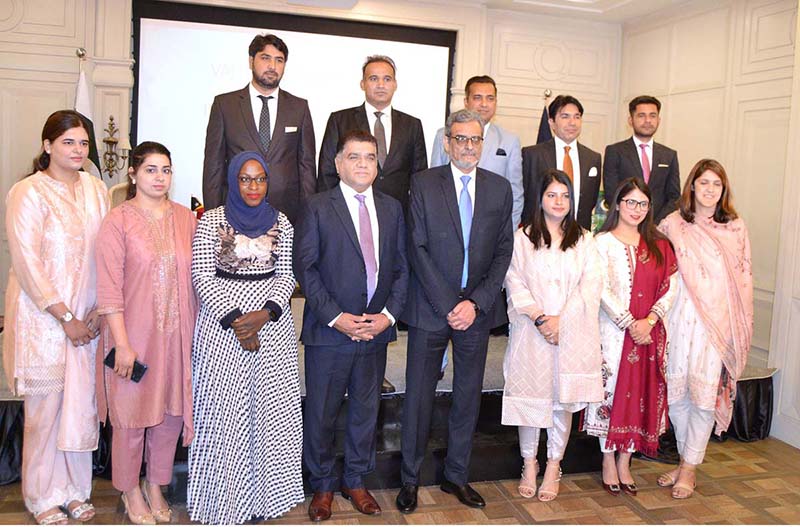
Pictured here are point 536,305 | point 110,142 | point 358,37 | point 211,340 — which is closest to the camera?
point 211,340

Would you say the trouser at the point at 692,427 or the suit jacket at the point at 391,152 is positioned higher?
the suit jacket at the point at 391,152

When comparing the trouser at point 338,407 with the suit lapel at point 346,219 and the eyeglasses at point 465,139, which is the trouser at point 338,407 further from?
the eyeglasses at point 465,139

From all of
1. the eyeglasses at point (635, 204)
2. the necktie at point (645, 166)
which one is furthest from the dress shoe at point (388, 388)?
the necktie at point (645, 166)

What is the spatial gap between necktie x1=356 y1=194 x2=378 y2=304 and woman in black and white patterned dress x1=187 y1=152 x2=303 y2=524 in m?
0.31

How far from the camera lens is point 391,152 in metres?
3.60

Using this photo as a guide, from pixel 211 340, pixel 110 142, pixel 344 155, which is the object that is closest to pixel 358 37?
pixel 110 142

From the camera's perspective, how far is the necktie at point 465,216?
10.5ft

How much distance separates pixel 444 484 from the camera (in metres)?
3.47

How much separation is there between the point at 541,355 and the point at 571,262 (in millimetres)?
465

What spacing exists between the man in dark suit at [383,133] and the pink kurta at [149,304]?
91 cm

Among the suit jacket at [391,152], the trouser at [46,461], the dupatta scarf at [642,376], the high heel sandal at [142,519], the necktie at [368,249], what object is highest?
the suit jacket at [391,152]

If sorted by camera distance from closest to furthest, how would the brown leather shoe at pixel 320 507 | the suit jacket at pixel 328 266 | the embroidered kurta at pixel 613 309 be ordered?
the suit jacket at pixel 328 266 → the brown leather shoe at pixel 320 507 → the embroidered kurta at pixel 613 309

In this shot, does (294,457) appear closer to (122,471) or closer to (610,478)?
(122,471)

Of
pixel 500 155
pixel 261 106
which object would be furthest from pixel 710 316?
pixel 261 106
